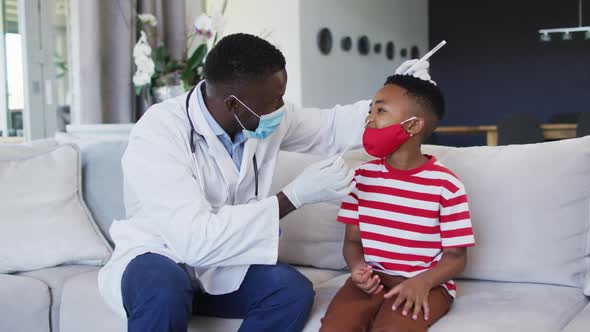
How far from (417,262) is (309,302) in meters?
0.26

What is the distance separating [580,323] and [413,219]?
0.40 metres

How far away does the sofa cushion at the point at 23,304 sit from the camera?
1.73 m

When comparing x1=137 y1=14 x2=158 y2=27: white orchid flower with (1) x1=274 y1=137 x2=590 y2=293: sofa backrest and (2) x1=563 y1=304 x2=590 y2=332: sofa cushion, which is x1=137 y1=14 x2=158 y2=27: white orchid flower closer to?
(1) x1=274 y1=137 x2=590 y2=293: sofa backrest

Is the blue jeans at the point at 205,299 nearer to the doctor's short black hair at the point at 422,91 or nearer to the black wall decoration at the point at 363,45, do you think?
the doctor's short black hair at the point at 422,91

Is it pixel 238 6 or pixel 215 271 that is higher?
pixel 238 6

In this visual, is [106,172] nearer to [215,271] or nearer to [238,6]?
[215,271]

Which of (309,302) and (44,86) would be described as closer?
(309,302)

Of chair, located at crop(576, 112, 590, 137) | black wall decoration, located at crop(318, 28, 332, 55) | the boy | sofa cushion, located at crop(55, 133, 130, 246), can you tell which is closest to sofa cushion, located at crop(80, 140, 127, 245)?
sofa cushion, located at crop(55, 133, 130, 246)

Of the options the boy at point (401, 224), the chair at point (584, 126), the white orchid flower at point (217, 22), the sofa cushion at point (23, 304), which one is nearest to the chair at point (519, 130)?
the chair at point (584, 126)

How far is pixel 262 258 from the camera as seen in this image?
1486mm

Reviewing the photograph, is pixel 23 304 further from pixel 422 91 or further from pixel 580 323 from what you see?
pixel 580 323

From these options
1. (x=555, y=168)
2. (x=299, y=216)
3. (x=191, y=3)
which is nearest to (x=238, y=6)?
(x=191, y=3)

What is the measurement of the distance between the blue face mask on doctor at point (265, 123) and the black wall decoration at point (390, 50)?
15.6 ft

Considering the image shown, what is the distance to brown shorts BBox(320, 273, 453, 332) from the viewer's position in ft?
4.43
